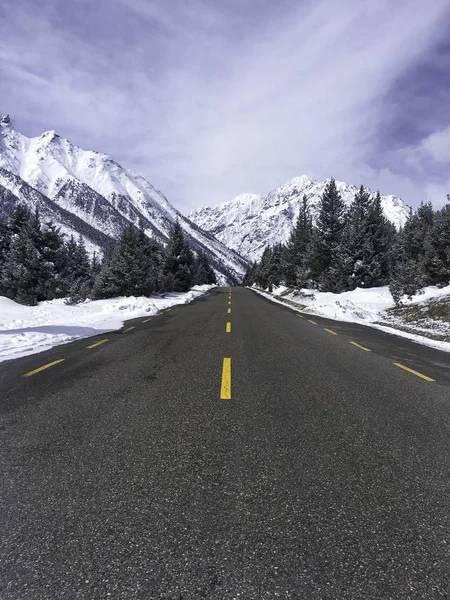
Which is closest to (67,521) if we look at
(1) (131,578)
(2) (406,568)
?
(1) (131,578)

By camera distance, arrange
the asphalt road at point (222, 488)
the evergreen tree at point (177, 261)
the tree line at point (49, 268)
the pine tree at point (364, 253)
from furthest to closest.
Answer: the evergreen tree at point (177, 261) → the pine tree at point (364, 253) → the tree line at point (49, 268) → the asphalt road at point (222, 488)

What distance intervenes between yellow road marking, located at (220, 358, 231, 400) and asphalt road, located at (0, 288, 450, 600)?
49 millimetres

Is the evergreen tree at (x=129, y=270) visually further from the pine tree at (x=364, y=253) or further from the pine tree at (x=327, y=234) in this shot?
the pine tree at (x=364, y=253)

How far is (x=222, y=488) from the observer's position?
260 centimetres

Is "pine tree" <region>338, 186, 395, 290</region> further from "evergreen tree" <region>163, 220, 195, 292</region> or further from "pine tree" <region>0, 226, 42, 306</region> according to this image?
"pine tree" <region>0, 226, 42, 306</region>

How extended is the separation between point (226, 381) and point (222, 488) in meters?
2.81

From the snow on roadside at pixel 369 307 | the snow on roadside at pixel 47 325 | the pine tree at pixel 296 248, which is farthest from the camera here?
the pine tree at pixel 296 248

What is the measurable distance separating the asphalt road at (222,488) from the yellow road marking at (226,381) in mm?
49

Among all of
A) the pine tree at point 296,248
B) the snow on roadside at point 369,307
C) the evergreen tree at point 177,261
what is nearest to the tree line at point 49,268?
the evergreen tree at point 177,261

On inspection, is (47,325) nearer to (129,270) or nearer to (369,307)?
(129,270)

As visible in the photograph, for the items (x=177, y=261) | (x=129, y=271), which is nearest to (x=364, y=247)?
(x=129, y=271)

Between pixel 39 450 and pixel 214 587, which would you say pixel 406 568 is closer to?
pixel 214 587

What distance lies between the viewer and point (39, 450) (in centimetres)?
321

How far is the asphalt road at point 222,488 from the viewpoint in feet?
5.96
